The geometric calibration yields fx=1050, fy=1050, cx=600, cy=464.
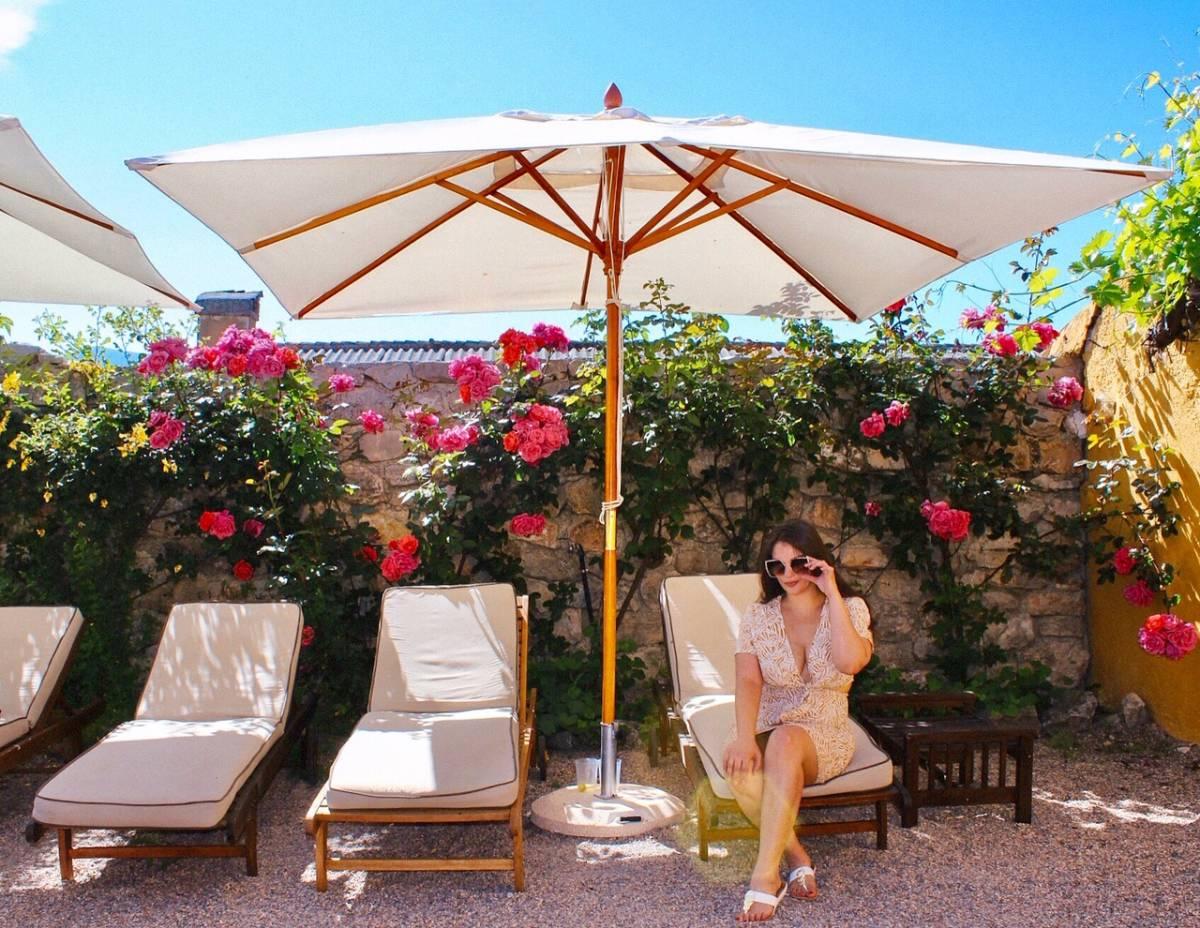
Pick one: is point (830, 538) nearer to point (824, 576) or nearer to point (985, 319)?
point (985, 319)

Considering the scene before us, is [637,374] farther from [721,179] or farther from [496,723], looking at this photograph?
[496,723]

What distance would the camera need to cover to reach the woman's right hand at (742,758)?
131 inches

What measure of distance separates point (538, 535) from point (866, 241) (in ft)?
7.34

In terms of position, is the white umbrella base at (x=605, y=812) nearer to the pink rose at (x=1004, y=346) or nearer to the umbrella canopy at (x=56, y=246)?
the umbrella canopy at (x=56, y=246)

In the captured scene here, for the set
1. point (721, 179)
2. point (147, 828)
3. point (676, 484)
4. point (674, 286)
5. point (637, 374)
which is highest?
point (721, 179)

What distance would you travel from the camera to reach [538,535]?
539cm

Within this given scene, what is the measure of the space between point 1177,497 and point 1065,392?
778 mm

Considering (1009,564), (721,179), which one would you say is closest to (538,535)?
(721,179)

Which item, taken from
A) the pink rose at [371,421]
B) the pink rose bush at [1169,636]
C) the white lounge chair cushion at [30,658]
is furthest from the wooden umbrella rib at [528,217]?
the pink rose bush at [1169,636]

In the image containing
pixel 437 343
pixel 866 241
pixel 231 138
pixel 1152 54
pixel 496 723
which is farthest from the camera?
pixel 437 343

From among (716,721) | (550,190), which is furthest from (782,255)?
(716,721)

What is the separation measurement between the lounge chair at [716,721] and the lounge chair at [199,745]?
1.52 metres

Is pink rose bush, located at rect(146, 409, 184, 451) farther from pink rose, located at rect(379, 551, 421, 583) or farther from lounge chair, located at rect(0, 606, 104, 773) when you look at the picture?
pink rose, located at rect(379, 551, 421, 583)

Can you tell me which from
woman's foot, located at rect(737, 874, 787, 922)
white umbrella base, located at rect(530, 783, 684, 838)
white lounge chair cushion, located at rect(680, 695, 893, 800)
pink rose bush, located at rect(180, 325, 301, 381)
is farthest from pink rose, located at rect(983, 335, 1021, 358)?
pink rose bush, located at rect(180, 325, 301, 381)
